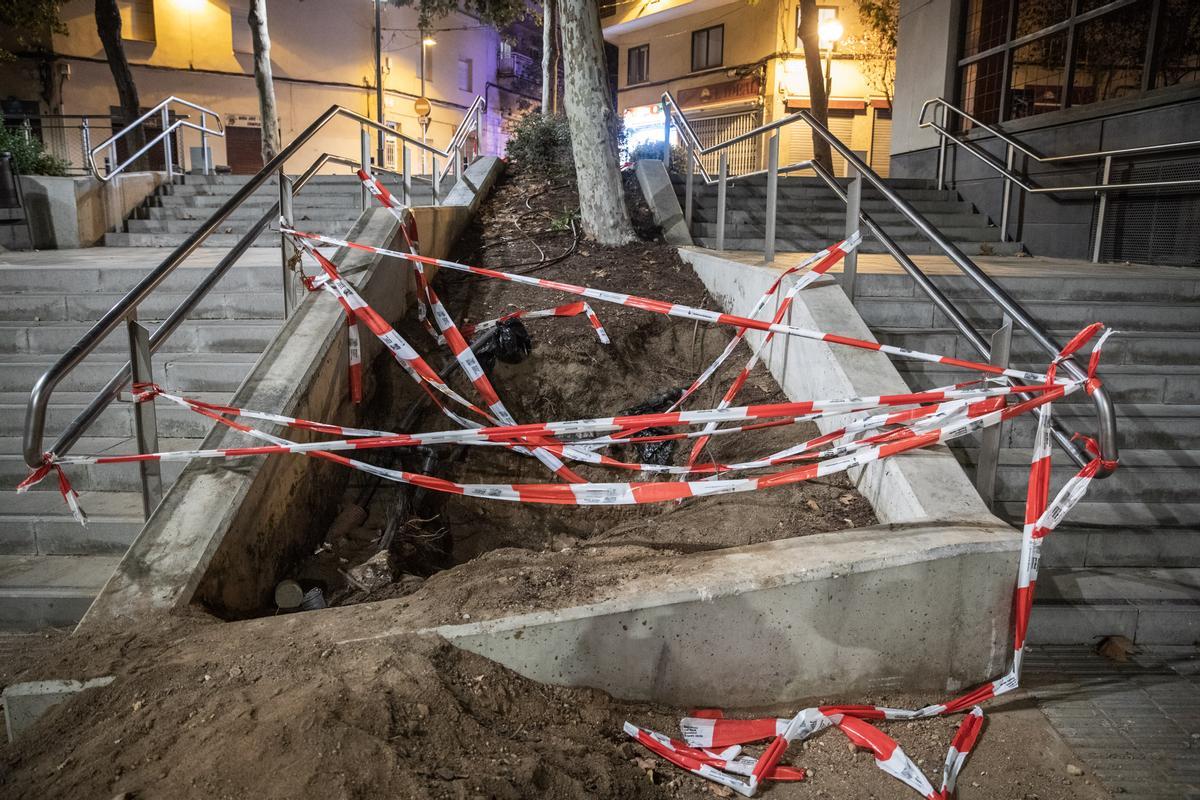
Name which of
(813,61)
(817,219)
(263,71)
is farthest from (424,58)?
(817,219)

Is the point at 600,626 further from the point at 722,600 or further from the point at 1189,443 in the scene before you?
the point at 1189,443

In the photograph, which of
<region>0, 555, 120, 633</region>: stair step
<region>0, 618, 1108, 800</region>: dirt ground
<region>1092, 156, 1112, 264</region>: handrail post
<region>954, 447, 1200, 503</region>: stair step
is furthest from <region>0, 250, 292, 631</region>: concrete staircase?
<region>1092, 156, 1112, 264</region>: handrail post

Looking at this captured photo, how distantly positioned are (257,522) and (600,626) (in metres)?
1.97

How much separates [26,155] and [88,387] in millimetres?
6552

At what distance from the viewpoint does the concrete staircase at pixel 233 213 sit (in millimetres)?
9539

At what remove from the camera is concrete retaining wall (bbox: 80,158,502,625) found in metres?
3.36

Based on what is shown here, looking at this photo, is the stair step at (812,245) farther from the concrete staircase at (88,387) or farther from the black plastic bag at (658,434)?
the concrete staircase at (88,387)

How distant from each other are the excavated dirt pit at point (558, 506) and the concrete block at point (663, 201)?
0.58m

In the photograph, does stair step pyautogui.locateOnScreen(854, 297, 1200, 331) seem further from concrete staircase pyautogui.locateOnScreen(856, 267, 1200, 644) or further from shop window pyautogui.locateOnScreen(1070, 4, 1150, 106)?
shop window pyautogui.locateOnScreen(1070, 4, 1150, 106)

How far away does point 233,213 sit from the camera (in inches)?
376

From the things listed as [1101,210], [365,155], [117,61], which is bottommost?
[1101,210]

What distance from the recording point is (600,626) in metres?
2.90

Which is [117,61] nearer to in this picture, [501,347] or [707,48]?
[501,347]

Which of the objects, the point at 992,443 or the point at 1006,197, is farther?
the point at 1006,197
